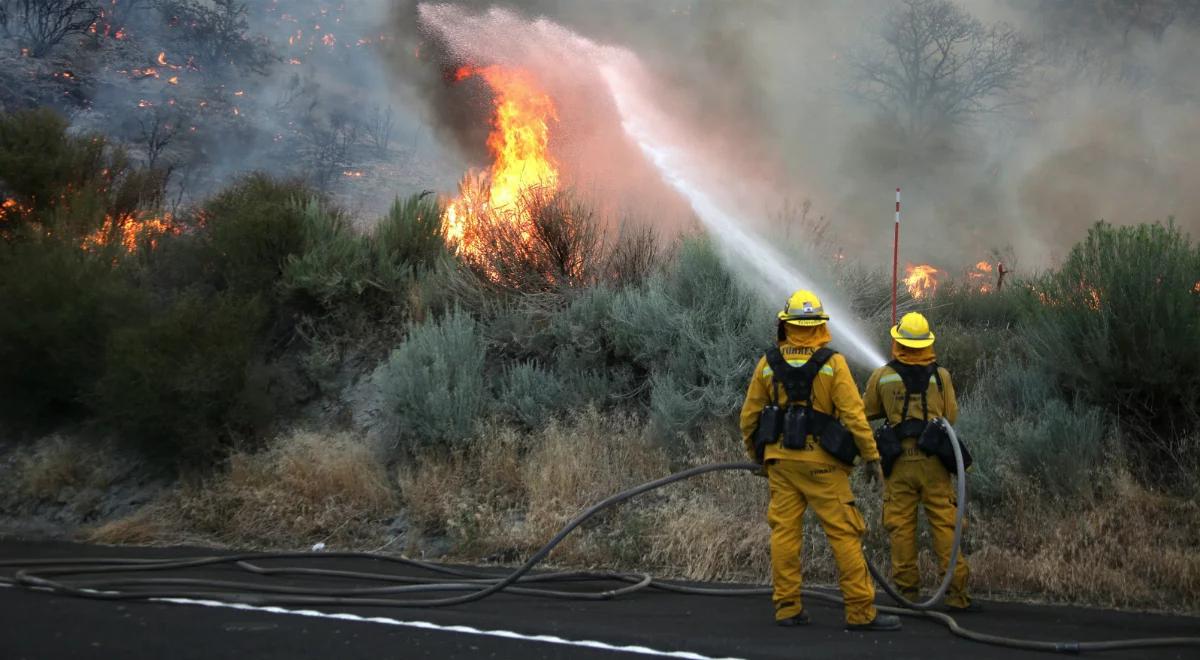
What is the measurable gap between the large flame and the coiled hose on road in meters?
6.64

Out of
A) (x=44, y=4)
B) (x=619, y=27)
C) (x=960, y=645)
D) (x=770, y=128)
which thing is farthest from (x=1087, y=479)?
(x=44, y=4)

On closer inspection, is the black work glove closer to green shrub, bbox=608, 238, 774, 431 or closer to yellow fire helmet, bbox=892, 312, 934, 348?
green shrub, bbox=608, 238, 774, 431

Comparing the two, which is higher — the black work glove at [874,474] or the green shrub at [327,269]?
the green shrub at [327,269]


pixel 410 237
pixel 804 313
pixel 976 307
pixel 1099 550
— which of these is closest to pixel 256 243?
pixel 410 237

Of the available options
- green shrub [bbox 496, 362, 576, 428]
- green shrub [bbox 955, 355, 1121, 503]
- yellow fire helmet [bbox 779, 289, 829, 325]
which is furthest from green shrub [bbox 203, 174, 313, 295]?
yellow fire helmet [bbox 779, 289, 829, 325]

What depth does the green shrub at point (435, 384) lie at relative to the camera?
37.3 ft

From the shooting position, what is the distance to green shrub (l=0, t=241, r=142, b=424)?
13.2 m

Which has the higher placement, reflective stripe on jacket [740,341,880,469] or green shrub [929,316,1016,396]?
green shrub [929,316,1016,396]

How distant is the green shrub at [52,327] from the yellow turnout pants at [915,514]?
9.33 m

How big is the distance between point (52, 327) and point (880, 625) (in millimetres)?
10114

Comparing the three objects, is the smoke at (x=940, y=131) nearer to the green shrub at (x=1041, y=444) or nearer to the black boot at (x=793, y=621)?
the green shrub at (x=1041, y=444)

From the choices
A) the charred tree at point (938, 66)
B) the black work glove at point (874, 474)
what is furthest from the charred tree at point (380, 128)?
the black work glove at point (874, 474)

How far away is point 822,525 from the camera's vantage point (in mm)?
6883

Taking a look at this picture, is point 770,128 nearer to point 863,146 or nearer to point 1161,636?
point 863,146
